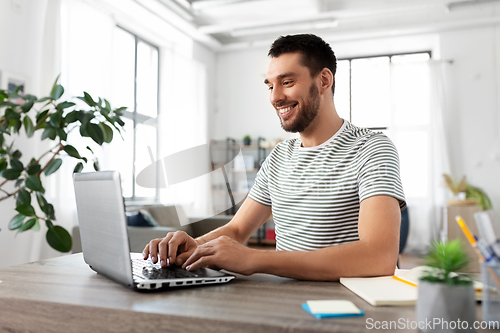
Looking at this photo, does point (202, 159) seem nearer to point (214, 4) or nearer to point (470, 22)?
point (214, 4)

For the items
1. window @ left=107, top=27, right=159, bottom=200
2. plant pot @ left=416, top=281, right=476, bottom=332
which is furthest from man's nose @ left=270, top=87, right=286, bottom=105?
window @ left=107, top=27, right=159, bottom=200

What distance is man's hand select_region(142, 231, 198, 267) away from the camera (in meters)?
1.02

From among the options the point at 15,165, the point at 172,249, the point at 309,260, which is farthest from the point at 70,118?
the point at 309,260

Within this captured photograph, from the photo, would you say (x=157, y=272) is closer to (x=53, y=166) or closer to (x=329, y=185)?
(x=329, y=185)

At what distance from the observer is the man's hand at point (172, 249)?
1.02 m

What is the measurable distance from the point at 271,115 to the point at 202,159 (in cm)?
538

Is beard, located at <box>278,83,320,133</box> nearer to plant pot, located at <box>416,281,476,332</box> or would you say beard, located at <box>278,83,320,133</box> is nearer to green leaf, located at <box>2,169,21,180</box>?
plant pot, located at <box>416,281,476,332</box>

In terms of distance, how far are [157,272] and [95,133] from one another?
1.93 m

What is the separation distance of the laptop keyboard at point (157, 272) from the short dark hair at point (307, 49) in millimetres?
798

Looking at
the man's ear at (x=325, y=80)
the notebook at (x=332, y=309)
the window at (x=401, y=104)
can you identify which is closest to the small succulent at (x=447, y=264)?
the notebook at (x=332, y=309)

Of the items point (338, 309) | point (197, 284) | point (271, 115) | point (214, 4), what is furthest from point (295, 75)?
point (271, 115)

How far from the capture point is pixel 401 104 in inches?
238

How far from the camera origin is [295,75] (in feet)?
4.57

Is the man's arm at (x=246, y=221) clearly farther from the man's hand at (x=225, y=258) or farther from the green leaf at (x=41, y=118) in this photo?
the green leaf at (x=41, y=118)
